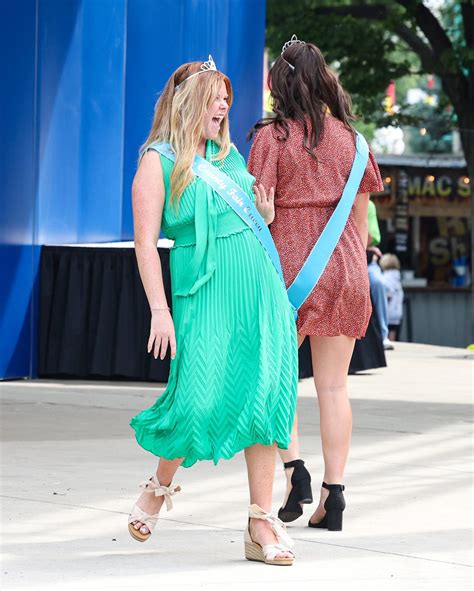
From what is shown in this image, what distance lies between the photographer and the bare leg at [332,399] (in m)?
5.28

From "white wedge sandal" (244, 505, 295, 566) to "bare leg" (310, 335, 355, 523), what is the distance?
669mm

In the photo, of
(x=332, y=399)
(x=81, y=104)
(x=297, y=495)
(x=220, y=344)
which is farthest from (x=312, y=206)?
(x=81, y=104)

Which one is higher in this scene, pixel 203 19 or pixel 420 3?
pixel 420 3

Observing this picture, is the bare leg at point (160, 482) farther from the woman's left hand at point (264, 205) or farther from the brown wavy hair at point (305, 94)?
the brown wavy hair at point (305, 94)

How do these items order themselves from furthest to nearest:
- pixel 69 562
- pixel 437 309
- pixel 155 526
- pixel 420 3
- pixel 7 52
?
pixel 437 309, pixel 420 3, pixel 7 52, pixel 155 526, pixel 69 562

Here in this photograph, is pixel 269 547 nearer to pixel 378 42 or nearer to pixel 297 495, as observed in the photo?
pixel 297 495

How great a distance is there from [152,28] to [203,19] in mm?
477

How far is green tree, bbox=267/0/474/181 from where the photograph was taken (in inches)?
713

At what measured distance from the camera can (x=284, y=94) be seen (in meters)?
5.23

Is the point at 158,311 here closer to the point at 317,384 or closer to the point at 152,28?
the point at 317,384

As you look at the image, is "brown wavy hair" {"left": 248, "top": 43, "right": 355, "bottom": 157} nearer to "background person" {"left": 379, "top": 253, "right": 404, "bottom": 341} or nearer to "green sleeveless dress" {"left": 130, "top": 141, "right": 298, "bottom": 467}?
"green sleeveless dress" {"left": 130, "top": 141, "right": 298, "bottom": 467}

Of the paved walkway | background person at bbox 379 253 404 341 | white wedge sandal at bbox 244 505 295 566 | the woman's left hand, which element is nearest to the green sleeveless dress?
the woman's left hand

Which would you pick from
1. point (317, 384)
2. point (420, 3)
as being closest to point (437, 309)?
point (420, 3)

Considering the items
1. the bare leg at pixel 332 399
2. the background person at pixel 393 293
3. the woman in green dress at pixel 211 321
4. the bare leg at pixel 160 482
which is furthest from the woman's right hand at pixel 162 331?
the background person at pixel 393 293
